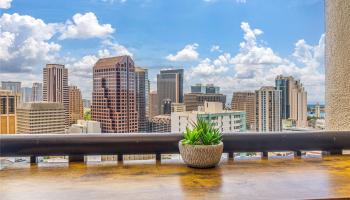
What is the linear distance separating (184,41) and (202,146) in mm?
926

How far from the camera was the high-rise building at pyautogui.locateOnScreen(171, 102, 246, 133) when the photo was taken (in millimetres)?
2041

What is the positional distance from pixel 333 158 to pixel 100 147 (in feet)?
4.26

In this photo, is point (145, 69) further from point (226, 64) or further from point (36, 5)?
point (36, 5)

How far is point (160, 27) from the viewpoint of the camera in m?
2.25

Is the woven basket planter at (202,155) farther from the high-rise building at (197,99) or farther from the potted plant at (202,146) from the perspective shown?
the high-rise building at (197,99)

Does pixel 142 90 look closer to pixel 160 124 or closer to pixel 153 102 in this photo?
pixel 153 102

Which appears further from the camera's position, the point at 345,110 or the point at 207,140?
the point at 345,110

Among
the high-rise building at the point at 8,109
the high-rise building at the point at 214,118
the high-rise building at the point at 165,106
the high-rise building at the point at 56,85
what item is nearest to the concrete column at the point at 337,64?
the high-rise building at the point at 214,118

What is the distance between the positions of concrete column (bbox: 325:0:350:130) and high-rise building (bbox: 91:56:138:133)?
53.6 inches

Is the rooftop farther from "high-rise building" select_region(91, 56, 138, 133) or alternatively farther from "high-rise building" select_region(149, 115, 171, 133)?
"high-rise building" select_region(91, 56, 138, 133)

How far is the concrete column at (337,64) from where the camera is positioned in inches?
84.0

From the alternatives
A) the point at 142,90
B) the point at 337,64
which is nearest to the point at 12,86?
the point at 142,90

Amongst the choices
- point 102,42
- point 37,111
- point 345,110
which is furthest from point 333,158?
point 37,111

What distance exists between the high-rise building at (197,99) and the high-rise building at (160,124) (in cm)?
18
